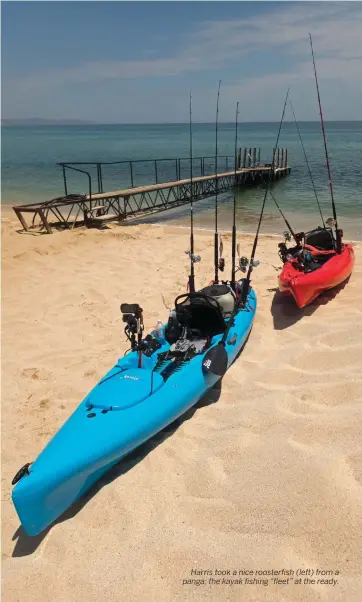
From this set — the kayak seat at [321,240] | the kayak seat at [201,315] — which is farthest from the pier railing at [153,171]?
the kayak seat at [201,315]

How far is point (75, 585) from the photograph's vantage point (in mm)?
3186

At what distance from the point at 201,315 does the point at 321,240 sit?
14.8ft

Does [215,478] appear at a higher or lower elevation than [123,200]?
lower

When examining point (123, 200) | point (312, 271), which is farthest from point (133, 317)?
point (123, 200)

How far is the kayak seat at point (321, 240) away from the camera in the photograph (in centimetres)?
916

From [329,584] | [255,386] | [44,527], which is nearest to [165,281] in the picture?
[255,386]

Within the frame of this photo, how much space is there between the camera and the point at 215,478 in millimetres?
3963

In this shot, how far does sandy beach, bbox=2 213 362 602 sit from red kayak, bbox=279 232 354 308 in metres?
0.39

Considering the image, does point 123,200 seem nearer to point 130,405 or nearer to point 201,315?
point 201,315

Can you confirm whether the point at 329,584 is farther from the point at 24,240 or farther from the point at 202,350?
the point at 24,240

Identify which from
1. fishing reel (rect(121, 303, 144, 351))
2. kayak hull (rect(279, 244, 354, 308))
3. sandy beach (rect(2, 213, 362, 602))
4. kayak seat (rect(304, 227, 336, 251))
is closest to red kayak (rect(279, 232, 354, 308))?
kayak hull (rect(279, 244, 354, 308))

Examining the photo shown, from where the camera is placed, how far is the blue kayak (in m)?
3.54

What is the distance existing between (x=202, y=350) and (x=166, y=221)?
1320 centimetres

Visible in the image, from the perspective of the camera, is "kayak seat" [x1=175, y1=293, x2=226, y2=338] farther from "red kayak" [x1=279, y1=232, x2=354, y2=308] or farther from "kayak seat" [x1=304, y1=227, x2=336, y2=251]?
"kayak seat" [x1=304, y1=227, x2=336, y2=251]
